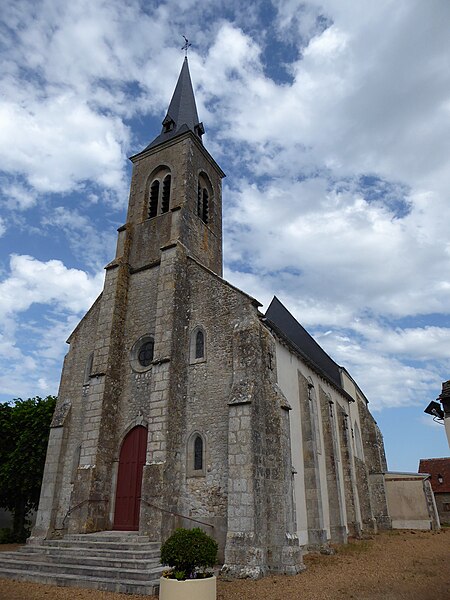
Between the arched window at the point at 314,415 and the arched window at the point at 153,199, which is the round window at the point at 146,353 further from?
the arched window at the point at 314,415

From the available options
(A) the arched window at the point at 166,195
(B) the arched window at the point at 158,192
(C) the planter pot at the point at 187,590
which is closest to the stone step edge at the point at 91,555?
(C) the planter pot at the point at 187,590

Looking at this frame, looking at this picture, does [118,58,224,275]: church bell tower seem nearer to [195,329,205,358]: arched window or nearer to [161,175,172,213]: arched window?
[161,175,172,213]: arched window

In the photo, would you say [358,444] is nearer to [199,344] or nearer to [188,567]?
[199,344]

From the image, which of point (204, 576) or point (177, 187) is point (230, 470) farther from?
point (177, 187)

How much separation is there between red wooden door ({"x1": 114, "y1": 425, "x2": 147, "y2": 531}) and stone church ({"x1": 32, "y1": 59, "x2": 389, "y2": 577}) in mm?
39

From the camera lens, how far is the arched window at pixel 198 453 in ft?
39.9

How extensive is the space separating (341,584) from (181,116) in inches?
767

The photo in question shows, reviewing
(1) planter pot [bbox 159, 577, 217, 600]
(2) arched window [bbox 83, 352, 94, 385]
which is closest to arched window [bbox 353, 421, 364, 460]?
(2) arched window [bbox 83, 352, 94, 385]

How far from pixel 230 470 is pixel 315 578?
3.08m

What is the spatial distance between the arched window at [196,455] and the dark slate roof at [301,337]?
12264 mm

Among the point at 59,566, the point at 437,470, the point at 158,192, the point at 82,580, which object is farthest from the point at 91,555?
the point at 437,470

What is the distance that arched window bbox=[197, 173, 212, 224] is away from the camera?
18.4 metres

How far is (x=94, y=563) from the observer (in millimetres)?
10062

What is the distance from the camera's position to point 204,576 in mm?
7398
